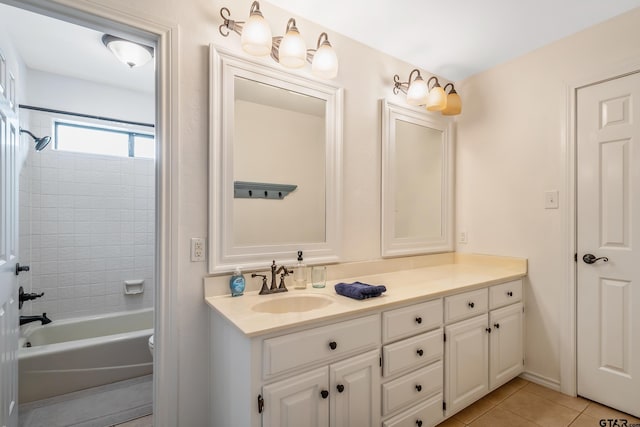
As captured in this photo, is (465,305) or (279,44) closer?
(279,44)

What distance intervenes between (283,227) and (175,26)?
1.11 metres

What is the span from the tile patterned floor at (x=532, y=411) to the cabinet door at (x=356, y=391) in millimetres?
637

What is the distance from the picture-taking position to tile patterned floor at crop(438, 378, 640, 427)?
1.72m

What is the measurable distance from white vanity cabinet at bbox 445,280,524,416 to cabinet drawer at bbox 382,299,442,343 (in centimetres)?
11

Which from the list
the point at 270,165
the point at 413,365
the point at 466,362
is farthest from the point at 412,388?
the point at 270,165

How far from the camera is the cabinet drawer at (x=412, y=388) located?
1.42m

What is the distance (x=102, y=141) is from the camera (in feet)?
9.59

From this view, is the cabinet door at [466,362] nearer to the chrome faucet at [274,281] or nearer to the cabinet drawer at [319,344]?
the cabinet drawer at [319,344]

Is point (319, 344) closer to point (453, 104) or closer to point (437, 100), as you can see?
point (437, 100)

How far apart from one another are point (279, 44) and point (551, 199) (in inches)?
79.5

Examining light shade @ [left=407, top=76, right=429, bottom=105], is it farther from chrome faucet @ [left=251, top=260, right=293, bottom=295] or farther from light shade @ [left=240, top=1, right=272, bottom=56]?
chrome faucet @ [left=251, top=260, right=293, bottom=295]

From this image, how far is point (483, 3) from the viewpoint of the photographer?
1.69 meters

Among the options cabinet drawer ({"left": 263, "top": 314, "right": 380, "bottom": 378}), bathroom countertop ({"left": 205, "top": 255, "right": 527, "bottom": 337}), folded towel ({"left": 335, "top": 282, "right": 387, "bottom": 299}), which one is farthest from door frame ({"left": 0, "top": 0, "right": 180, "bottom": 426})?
folded towel ({"left": 335, "top": 282, "right": 387, "bottom": 299})

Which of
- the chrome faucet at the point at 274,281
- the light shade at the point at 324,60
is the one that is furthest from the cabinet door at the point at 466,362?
the light shade at the point at 324,60
